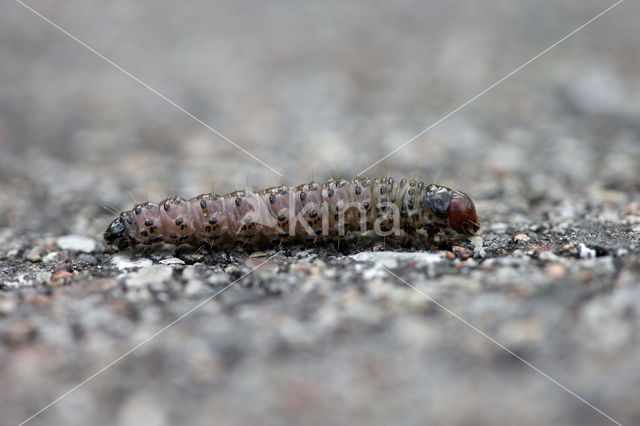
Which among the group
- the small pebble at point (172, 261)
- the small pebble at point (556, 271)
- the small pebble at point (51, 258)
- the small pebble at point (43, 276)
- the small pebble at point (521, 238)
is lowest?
the small pebble at point (51, 258)

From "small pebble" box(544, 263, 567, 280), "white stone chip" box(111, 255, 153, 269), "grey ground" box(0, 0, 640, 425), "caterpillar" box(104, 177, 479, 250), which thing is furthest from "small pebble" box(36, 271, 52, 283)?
"small pebble" box(544, 263, 567, 280)

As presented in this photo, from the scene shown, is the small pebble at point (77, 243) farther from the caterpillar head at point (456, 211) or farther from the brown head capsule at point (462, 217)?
the brown head capsule at point (462, 217)

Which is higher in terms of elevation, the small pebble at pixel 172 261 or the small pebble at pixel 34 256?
the small pebble at pixel 172 261

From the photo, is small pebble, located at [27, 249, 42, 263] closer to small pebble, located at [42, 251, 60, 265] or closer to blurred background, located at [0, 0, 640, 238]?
small pebble, located at [42, 251, 60, 265]

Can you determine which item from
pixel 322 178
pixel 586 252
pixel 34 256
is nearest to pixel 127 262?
pixel 34 256

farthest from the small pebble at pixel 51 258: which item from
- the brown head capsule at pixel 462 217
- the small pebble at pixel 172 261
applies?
the brown head capsule at pixel 462 217

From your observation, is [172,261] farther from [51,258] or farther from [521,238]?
[521,238]
